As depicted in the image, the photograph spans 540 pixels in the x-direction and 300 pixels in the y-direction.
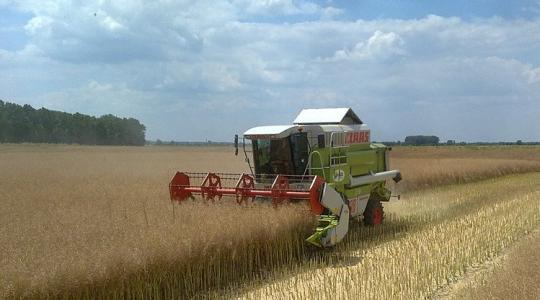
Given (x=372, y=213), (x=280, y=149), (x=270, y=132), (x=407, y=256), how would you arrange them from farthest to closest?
(x=372, y=213), (x=280, y=149), (x=270, y=132), (x=407, y=256)

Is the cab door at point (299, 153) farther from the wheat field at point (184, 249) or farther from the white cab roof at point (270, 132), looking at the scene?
the wheat field at point (184, 249)

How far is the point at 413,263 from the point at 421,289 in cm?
108

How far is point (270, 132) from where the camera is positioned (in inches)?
404

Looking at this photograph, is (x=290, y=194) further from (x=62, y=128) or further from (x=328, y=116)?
(x=62, y=128)

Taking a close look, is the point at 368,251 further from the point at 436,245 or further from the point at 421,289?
the point at 421,289

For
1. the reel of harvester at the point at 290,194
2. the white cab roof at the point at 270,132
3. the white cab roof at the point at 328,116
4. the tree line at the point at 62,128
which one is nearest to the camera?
the reel of harvester at the point at 290,194

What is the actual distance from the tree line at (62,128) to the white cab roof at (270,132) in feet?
136

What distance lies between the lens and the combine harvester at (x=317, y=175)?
943 cm

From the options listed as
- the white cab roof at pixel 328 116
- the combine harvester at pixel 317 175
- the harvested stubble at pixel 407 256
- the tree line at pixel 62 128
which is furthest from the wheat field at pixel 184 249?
the tree line at pixel 62 128

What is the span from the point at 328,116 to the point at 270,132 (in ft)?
6.60

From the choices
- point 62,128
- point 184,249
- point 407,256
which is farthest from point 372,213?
point 62,128

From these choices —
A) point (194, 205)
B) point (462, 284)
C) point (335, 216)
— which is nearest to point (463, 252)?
point (462, 284)

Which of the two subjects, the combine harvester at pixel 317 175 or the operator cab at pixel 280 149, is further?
the operator cab at pixel 280 149

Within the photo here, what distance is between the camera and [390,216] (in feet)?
44.3
